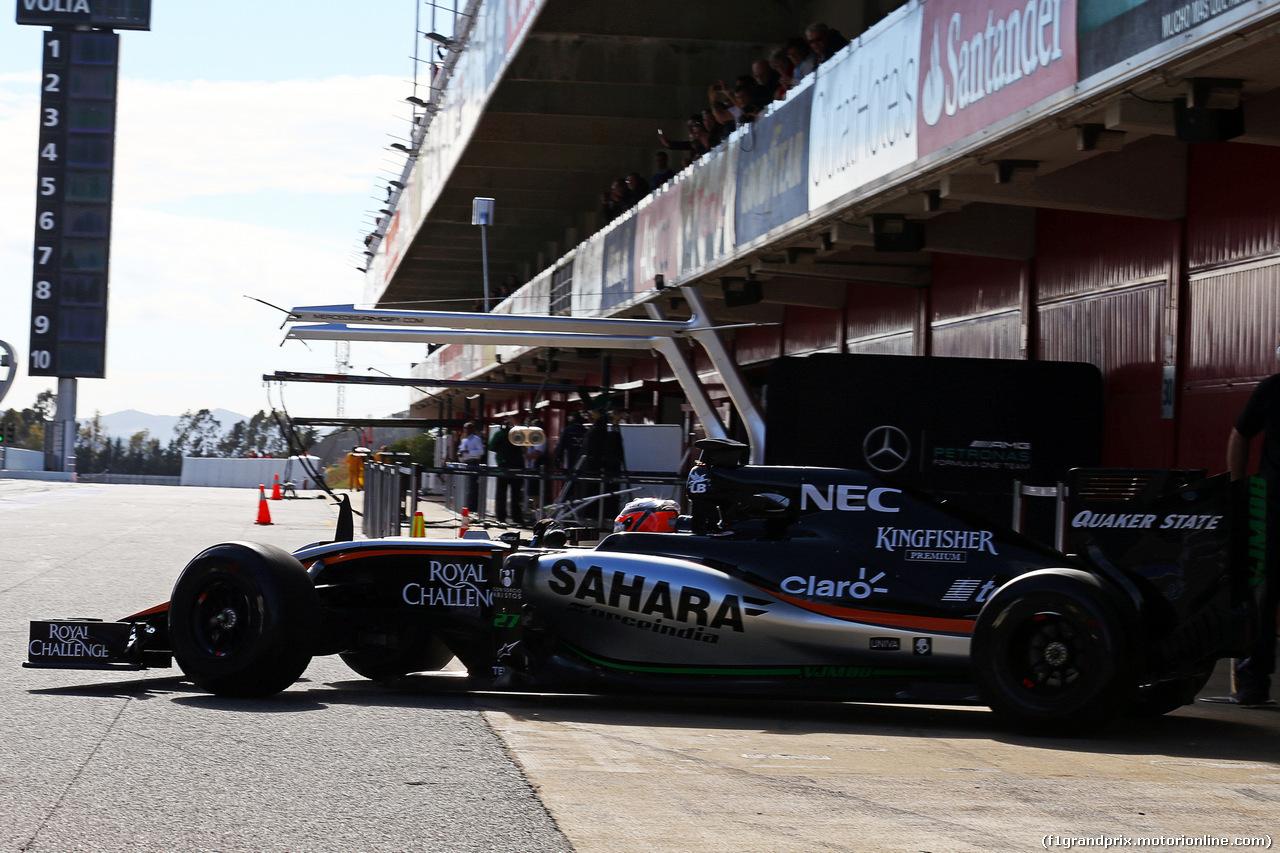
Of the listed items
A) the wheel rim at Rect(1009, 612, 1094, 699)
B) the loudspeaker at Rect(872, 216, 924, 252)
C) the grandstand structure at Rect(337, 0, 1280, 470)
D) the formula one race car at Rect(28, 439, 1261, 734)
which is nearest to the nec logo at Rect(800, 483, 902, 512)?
the formula one race car at Rect(28, 439, 1261, 734)

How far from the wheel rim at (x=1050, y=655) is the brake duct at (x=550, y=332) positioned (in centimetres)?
597

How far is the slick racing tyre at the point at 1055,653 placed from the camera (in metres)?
5.93

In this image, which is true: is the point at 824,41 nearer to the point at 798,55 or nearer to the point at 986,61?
the point at 798,55

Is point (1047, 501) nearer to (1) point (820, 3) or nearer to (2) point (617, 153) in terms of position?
(1) point (820, 3)

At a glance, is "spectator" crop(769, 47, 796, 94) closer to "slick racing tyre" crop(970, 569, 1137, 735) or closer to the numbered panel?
"slick racing tyre" crop(970, 569, 1137, 735)

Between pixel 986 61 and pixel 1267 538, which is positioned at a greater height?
pixel 986 61

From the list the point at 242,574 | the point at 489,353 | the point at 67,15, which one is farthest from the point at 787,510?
the point at 67,15

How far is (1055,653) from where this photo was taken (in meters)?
6.08

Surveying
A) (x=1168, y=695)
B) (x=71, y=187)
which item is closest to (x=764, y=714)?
(x=1168, y=695)

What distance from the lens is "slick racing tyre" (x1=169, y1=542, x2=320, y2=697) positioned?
6.46m

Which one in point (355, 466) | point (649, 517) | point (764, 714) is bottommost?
point (764, 714)

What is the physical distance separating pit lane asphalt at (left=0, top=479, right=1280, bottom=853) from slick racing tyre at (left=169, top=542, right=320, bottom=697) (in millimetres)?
139

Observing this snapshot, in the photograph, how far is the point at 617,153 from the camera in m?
24.7

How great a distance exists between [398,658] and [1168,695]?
→ 3720 millimetres
